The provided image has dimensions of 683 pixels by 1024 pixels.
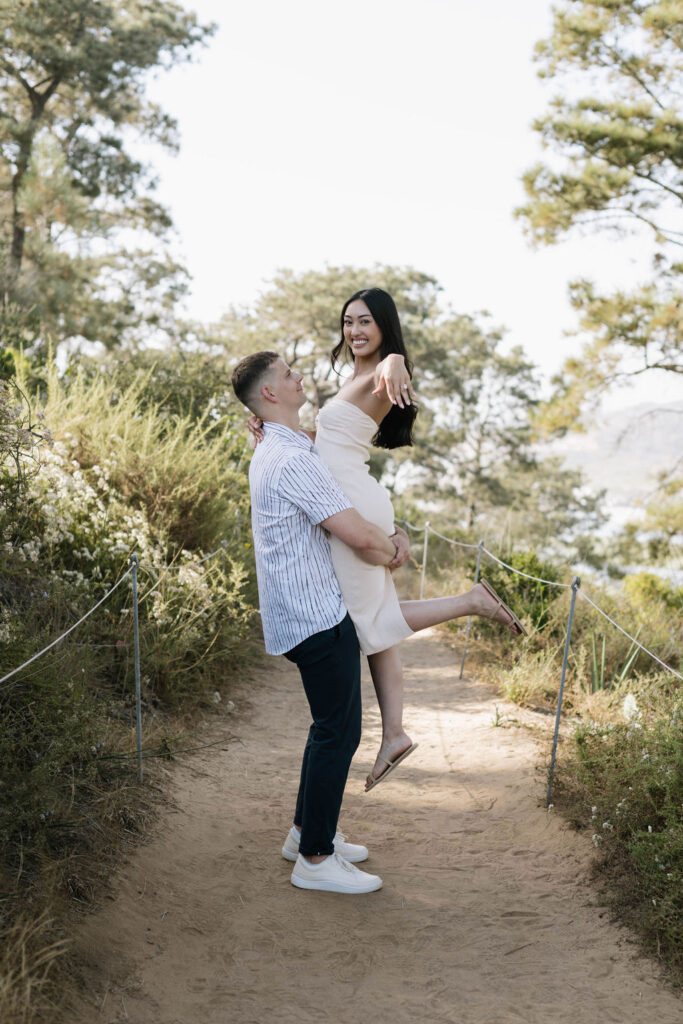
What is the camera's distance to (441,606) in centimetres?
353

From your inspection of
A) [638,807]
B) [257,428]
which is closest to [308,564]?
[257,428]

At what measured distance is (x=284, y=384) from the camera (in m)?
3.28

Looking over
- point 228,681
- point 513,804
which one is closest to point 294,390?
point 513,804

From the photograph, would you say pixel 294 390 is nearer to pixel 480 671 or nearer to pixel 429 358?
pixel 480 671

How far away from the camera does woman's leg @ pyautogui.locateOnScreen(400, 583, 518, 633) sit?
11.4 feet

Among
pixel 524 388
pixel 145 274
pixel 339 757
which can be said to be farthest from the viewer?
pixel 524 388

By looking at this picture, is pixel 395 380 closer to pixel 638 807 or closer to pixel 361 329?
pixel 361 329

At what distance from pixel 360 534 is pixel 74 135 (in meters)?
19.2

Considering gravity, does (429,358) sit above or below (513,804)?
above

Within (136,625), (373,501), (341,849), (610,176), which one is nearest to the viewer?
(373,501)

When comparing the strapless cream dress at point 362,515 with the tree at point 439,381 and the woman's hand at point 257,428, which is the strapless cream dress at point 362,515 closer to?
the woman's hand at point 257,428

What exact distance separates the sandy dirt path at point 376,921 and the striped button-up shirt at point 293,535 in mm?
986

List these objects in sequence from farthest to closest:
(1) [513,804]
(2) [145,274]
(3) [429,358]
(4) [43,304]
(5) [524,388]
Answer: (5) [524,388] → (3) [429,358] → (2) [145,274] → (4) [43,304] → (1) [513,804]

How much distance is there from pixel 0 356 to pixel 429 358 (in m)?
20.5
